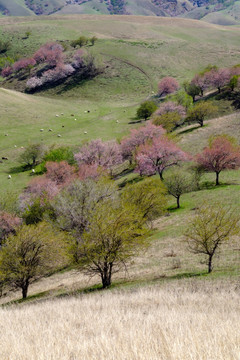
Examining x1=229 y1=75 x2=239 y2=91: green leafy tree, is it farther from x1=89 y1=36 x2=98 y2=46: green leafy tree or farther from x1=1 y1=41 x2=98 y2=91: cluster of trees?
x1=89 y1=36 x2=98 y2=46: green leafy tree

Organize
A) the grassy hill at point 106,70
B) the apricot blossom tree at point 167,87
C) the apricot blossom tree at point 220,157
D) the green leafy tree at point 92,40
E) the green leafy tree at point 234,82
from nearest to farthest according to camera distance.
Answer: the apricot blossom tree at point 220,157 < the grassy hill at point 106,70 < the green leafy tree at point 234,82 < the apricot blossom tree at point 167,87 < the green leafy tree at point 92,40

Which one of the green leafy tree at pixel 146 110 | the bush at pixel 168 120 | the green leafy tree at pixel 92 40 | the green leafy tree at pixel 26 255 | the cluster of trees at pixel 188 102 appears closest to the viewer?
the green leafy tree at pixel 26 255

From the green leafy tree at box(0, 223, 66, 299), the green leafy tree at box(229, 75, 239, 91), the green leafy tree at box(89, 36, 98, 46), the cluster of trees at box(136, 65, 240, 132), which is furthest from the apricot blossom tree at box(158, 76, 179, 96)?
the green leafy tree at box(0, 223, 66, 299)

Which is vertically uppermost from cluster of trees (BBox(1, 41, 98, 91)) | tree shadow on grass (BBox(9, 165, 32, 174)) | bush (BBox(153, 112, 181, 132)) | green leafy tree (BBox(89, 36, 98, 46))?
green leafy tree (BBox(89, 36, 98, 46))

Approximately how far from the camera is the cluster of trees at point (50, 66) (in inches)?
4786

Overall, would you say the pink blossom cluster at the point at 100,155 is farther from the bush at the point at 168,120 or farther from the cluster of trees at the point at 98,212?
the bush at the point at 168,120

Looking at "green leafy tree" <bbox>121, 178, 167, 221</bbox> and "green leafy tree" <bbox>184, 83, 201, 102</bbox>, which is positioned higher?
"green leafy tree" <bbox>184, 83, 201, 102</bbox>

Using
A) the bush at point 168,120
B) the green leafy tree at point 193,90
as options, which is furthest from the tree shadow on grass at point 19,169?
A: the green leafy tree at point 193,90

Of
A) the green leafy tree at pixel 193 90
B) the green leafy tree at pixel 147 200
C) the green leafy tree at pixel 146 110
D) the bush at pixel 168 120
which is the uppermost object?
the green leafy tree at pixel 193 90

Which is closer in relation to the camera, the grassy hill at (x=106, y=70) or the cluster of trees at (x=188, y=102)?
the cluster of trees at (x=188, y=102)

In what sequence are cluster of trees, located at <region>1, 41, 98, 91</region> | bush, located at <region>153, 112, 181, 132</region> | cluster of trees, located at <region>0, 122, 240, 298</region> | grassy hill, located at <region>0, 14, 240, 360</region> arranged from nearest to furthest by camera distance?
1. grassy hill, located at <region>0, 14, 240, 360</region>
2. cluster of trees, located at <region>0, 122, 240, 298</region>
3. bush, located at <region>153, 112, 181, 132</region>
4. cluster of trees, located at <region>1, 41, 98, 91</region>

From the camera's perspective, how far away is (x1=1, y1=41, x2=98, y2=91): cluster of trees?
121562 mm

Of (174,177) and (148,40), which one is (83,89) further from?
(174,177)

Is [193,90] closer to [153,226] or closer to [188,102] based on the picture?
[188,102]
